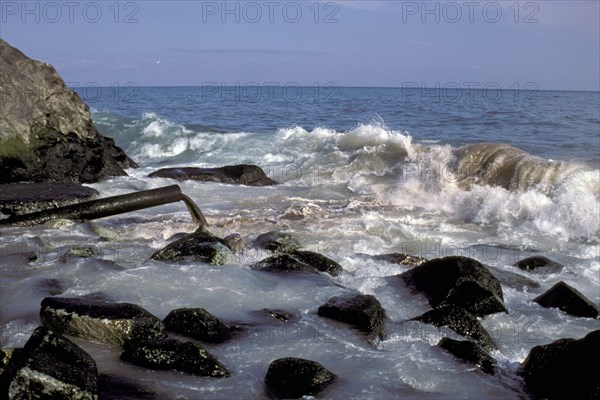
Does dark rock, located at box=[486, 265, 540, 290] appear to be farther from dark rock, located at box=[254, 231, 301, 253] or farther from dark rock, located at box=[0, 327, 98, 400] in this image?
dark rock, located at box=[0, 327, 98, 400]

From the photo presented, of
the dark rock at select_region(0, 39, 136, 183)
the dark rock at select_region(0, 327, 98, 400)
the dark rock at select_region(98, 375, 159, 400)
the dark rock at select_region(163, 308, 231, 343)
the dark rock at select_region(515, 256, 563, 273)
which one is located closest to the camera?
the dark rock at select_region(0, 327, 98, 400)

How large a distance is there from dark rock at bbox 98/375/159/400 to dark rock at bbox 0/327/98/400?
0.13 m

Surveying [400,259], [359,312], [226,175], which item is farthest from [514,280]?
[226,175]

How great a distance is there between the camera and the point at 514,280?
7379mm

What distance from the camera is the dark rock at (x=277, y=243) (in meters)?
8.17

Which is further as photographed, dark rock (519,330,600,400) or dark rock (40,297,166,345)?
dark rock (40,297,166,345)

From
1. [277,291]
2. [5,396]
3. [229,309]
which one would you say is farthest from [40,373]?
[277,291]

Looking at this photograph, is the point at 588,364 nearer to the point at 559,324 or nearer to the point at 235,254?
the point at 559,324

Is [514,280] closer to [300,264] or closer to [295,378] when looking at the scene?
[300,264]

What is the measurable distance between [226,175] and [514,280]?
8031mm

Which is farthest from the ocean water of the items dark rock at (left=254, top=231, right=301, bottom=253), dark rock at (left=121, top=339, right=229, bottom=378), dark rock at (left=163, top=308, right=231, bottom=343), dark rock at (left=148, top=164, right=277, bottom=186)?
dark rock at (left=148, top=164, right=277, bottom=186)

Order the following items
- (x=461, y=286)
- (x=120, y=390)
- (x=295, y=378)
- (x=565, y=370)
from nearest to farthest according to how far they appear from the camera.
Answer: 1. (x=120, y=390)
2. (x=295, y=378)
3. (x=565, y=370)
4. (x=461, y=286)

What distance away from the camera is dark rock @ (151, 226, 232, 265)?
7070 millimetres

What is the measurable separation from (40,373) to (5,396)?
20 centimetres
